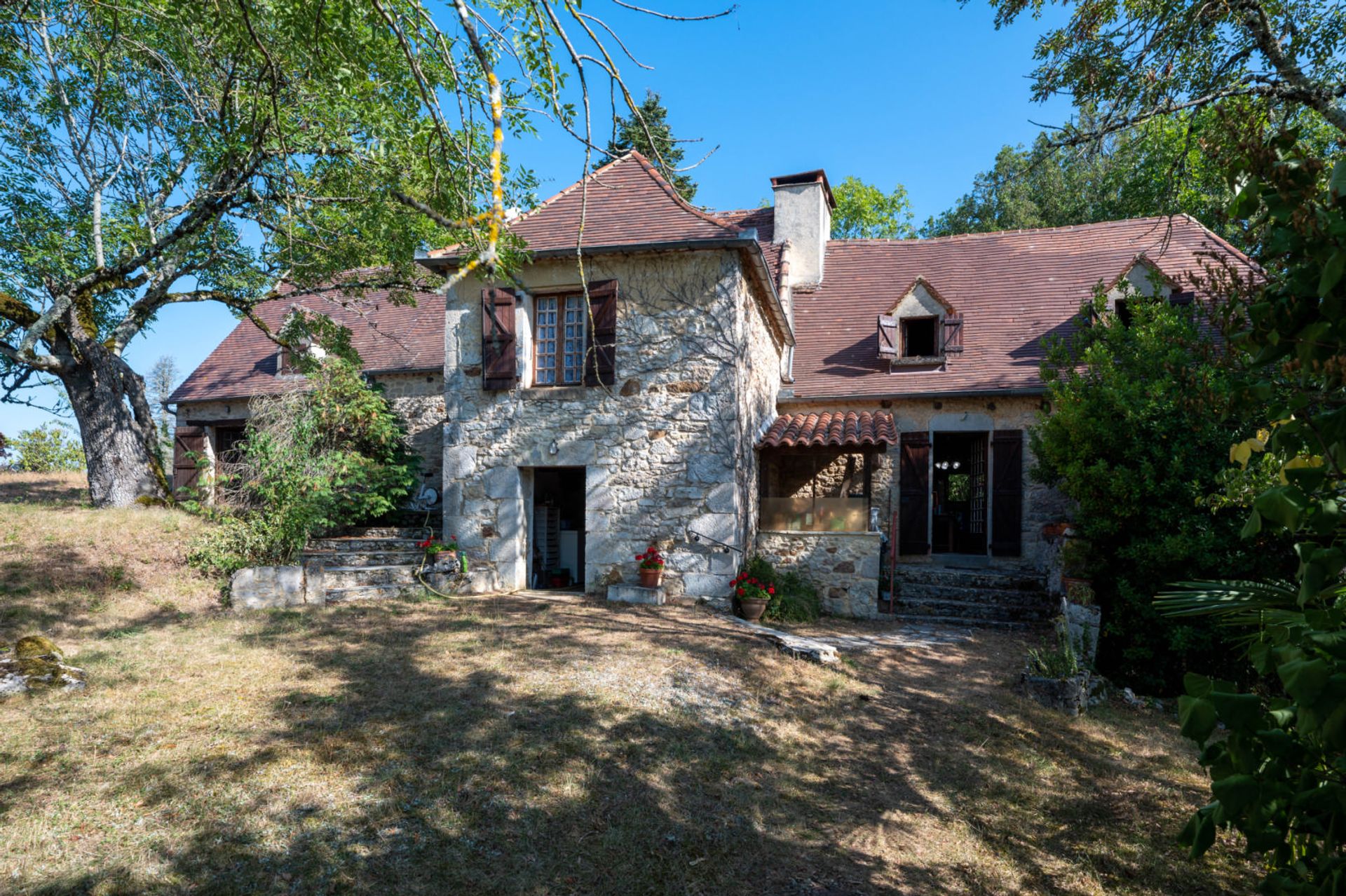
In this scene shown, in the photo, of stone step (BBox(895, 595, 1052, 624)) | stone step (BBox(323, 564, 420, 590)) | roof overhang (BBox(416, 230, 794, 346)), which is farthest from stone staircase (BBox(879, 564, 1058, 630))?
stone step (BBox(323, 564, 420, 590))

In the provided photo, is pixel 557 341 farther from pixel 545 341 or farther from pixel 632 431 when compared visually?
pixel 632 431

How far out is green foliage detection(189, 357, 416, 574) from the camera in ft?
29.6

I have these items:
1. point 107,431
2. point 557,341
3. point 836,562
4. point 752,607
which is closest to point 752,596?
point 752,607

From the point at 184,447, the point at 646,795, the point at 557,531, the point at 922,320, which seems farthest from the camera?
the point at 184,447

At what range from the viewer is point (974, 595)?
990 cm

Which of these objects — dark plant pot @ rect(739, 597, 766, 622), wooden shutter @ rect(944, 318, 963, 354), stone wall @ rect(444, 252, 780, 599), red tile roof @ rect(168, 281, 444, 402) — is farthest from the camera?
red tile roof @ rect(168, 281, 444, 402)

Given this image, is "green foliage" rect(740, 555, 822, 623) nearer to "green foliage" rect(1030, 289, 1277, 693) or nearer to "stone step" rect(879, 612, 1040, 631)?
"stone step" rect(879, 612, 1040, 631)

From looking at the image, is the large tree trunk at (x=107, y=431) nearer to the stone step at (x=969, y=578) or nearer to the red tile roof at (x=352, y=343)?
the red tile roof at (x=352, y=343)

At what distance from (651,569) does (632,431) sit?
1.82 m

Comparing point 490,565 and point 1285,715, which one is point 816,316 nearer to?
point 490,565

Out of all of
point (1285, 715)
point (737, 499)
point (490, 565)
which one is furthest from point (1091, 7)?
point (490, 565)

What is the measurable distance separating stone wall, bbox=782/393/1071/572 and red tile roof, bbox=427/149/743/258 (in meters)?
4.11

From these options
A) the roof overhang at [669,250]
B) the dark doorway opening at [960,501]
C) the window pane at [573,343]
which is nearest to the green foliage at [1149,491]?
the dark doorway opening at [960,501]

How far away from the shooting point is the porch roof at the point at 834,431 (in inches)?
392
